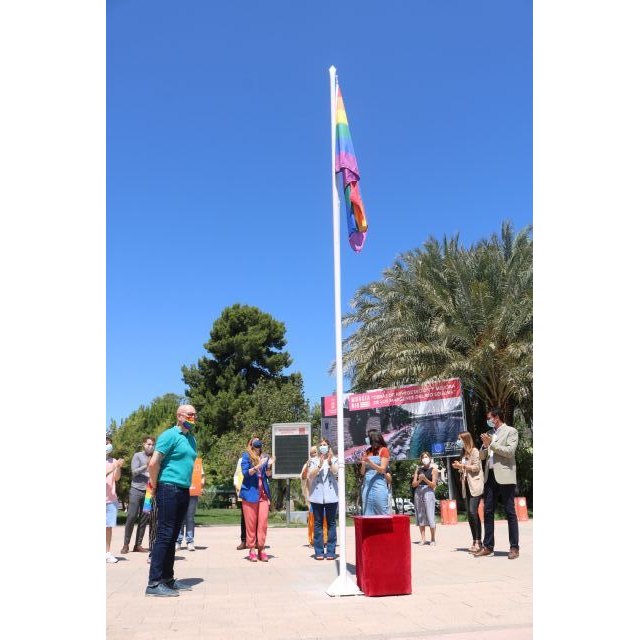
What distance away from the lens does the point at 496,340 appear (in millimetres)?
23000

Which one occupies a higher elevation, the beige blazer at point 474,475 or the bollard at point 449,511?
the beige blazer at point 474,475

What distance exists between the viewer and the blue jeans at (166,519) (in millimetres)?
7587

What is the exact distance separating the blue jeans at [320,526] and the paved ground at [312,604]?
1.21ft

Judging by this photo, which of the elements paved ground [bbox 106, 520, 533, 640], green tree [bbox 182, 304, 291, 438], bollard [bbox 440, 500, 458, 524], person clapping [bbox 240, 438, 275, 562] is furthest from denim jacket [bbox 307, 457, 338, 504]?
green tree [bbox 182, 304, 291, 438]

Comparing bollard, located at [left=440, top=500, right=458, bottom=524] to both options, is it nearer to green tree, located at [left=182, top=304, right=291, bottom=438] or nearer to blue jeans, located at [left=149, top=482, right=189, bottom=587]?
blue jeans, located at [left=149, top=482, right=189, bottom=587]

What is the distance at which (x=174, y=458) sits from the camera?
7688 mm

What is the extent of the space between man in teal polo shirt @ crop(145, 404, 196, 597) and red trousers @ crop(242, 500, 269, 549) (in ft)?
9.92

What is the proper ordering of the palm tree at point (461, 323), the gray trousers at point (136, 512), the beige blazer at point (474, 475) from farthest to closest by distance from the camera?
the palm tree at point (461, 323) → the gray trousers at point (136, 512) → the beige blazer at point (474, 475)

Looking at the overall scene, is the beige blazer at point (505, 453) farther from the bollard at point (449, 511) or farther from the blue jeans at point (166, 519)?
the bollard at point (449, 511)

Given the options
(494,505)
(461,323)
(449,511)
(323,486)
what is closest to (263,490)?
(323,486)

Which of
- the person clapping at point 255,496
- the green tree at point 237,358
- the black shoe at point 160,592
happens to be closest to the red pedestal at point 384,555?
the black shoe at point 160,592
